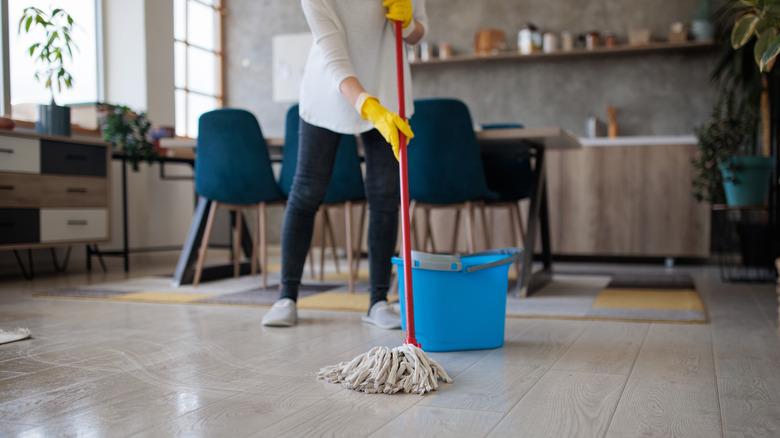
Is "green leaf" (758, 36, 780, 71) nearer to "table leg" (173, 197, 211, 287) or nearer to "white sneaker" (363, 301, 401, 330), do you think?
"white sneaker" (363, 301, 401, 330)

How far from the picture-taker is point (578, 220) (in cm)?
496

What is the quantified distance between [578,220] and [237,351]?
350 centimetres

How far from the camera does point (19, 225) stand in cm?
368

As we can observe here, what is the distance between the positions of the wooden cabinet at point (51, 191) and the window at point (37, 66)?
472mm

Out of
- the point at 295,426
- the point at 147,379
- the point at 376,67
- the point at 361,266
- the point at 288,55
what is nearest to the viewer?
the point at 295,426

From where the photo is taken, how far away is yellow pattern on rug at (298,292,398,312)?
8.82 feet

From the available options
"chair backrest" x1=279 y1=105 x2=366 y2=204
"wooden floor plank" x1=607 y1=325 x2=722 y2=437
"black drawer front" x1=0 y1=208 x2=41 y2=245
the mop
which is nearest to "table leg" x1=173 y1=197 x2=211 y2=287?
"chair backrest" x1=279 y1=105 x2=366 y2=204

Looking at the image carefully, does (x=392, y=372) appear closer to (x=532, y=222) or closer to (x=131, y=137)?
(x=532, y=222)

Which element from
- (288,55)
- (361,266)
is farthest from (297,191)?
(288,55)

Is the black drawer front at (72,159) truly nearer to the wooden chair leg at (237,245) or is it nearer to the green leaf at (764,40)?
the wooden chair leg at (237,245)

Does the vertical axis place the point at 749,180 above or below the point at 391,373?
above

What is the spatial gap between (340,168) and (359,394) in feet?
6.42

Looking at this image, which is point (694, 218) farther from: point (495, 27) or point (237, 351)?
point (237, 351)

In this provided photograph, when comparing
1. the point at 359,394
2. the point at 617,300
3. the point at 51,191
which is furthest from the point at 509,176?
the point at 359,394
